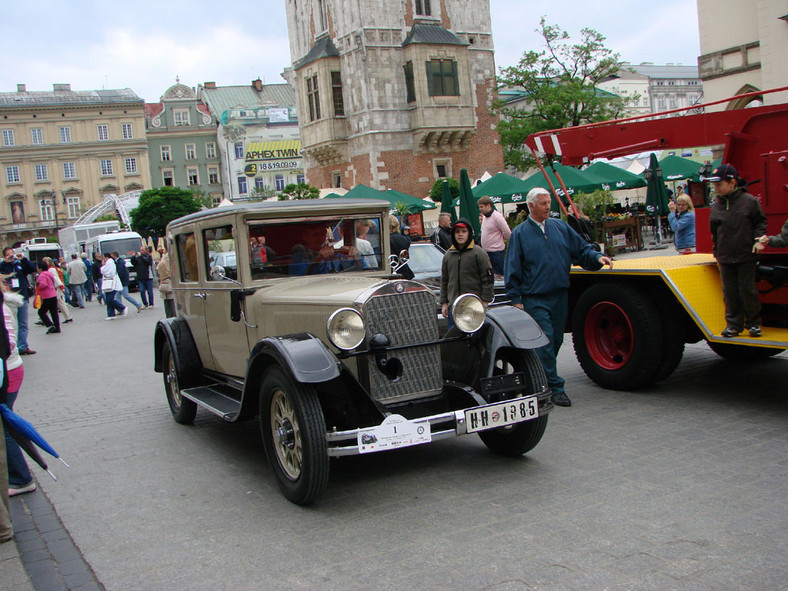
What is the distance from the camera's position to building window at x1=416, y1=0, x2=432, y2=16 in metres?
41.0

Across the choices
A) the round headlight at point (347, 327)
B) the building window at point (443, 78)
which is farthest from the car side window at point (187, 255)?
the building window at point (443, 78)

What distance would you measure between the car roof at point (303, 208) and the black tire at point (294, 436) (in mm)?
1421

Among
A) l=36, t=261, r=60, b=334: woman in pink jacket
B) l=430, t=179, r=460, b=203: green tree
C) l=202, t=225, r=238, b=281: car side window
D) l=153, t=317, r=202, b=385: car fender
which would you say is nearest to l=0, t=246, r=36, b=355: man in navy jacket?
l=36, t=261, r=60, b=334: woman in pink jacket

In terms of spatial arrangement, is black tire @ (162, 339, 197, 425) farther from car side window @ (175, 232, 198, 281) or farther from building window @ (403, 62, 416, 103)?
building window @ (403, 62, 416, 103)

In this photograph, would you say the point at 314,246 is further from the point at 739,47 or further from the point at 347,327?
the point at 739,47

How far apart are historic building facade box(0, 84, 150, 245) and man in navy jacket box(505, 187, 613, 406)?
3437 inches

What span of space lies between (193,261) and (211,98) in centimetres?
8971

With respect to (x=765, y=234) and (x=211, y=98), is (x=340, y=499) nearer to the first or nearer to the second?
(x=765, y=234)

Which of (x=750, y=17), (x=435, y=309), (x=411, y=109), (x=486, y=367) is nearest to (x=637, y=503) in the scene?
(x=486, y=367)

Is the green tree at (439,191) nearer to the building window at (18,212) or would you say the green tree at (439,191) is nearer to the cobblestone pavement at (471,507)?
the cobblestone pavement at (471,507)

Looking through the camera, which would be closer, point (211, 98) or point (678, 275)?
point (678, 275)

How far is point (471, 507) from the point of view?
171 inches

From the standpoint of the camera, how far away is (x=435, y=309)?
495cm

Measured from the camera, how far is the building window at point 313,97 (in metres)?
41.4
